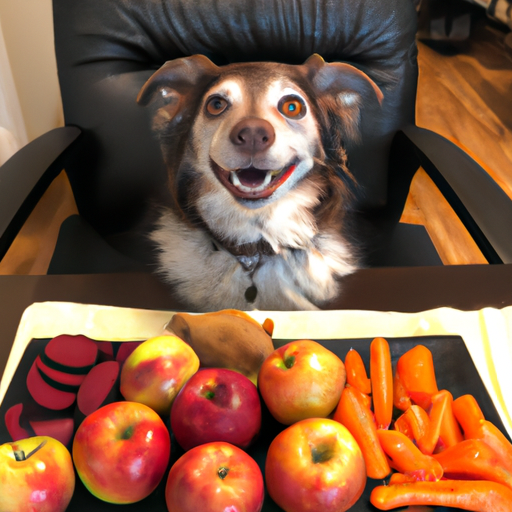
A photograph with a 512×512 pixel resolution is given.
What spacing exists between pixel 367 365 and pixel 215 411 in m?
0.28

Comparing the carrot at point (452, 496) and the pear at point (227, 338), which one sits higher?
the carrot at point (452, 496)

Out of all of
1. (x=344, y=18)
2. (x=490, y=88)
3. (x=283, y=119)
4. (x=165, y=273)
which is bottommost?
(x=165, y=273)

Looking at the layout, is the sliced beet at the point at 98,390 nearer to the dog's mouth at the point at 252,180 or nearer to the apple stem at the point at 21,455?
the apple stem at the point at 21,455

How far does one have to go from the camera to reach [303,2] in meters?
0.88

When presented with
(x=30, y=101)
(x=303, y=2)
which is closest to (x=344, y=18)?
(x=303, y=2)

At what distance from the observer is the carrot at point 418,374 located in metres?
0.70

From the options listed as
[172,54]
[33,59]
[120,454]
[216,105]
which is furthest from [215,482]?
[33,59]

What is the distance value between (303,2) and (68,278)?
0.66m

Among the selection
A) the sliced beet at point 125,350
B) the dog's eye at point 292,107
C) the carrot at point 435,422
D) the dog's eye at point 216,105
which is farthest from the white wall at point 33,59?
the carrot at point 435,422

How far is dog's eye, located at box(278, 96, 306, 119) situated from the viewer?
0.83 m

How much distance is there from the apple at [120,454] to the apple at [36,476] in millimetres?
18

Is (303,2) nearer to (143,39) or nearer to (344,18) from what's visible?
(344,18)

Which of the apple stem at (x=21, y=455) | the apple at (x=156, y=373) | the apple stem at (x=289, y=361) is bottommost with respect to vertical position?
the apple at (x=156, y=373)

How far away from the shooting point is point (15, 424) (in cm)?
65
